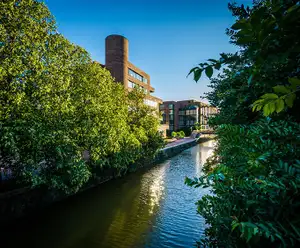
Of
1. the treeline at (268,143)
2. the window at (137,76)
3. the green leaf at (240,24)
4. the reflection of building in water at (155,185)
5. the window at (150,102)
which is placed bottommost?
the reflection of building in water at (155,185)

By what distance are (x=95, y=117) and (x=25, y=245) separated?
7361 mm

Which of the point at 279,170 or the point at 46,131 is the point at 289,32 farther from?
the point at 46,131

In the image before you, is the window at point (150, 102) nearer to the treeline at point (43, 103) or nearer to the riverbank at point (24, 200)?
the treeline at point (43, 103)

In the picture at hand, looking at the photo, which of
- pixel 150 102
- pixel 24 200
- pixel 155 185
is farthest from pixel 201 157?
pixel 24 200

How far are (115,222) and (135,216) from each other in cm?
123

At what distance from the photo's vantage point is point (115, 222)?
35.3 feet

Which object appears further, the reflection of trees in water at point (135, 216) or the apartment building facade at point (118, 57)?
the apartment building facade at point (118, 57)

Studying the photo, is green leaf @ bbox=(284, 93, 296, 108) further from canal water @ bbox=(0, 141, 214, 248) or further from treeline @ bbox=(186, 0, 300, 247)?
canal water @ bbox=(0, 141, 214, 248)

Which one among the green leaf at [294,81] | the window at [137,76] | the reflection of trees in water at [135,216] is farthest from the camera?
the window at [137,76]

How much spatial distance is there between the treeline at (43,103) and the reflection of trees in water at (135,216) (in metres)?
3.22

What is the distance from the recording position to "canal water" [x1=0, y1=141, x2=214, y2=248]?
888 centimetres

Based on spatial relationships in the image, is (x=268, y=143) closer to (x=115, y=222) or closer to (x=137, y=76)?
(x=115, y=222)

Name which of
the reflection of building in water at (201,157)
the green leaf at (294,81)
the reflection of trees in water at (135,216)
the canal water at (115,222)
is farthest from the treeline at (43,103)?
the green leaf at (294,81)

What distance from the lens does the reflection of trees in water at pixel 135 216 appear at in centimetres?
914
